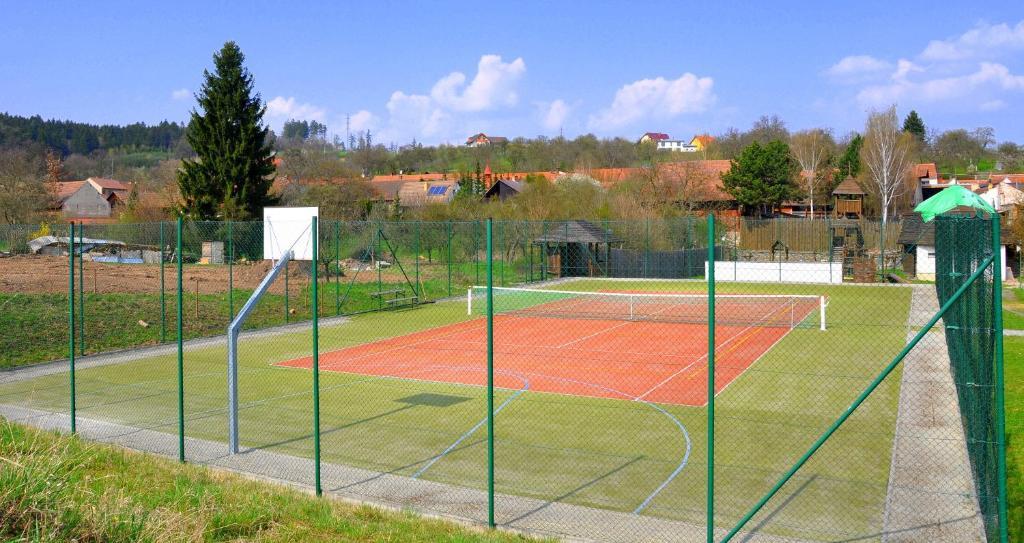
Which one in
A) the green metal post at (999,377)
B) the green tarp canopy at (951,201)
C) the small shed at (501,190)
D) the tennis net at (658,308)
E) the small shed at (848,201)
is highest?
the small shed at (501,190)

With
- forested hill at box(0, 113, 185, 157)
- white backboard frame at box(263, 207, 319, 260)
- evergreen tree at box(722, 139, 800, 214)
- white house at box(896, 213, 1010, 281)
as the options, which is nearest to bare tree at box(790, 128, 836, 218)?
evergreen tree at box(722, 139, 800, 214)

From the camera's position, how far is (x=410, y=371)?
15.1m

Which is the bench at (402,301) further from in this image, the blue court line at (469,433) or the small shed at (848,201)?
the small shed at (848,201)

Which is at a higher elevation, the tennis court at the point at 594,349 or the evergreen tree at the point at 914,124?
the evergreen tree at the point at 914,124

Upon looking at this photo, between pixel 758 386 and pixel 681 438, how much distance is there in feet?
12.8

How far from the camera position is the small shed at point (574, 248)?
35625mm

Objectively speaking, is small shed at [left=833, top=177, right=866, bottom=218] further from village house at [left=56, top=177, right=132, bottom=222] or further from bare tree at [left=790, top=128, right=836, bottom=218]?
village house at [left=56, top=177, right=132, bottom=222]

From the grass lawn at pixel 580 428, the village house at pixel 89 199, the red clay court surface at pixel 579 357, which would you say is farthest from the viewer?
the village house at pixel 89 199

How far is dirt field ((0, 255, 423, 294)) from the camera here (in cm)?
2195

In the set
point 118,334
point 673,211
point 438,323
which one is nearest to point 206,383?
point 118,334

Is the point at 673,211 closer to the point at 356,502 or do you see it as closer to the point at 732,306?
the point at 732,306

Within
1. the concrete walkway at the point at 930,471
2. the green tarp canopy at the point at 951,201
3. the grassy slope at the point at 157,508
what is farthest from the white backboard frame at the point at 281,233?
the green tarp canopy at the point at 951,201

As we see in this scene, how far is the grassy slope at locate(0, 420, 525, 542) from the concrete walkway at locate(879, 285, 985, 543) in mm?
3494

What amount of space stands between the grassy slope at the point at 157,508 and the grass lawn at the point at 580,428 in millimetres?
1470
